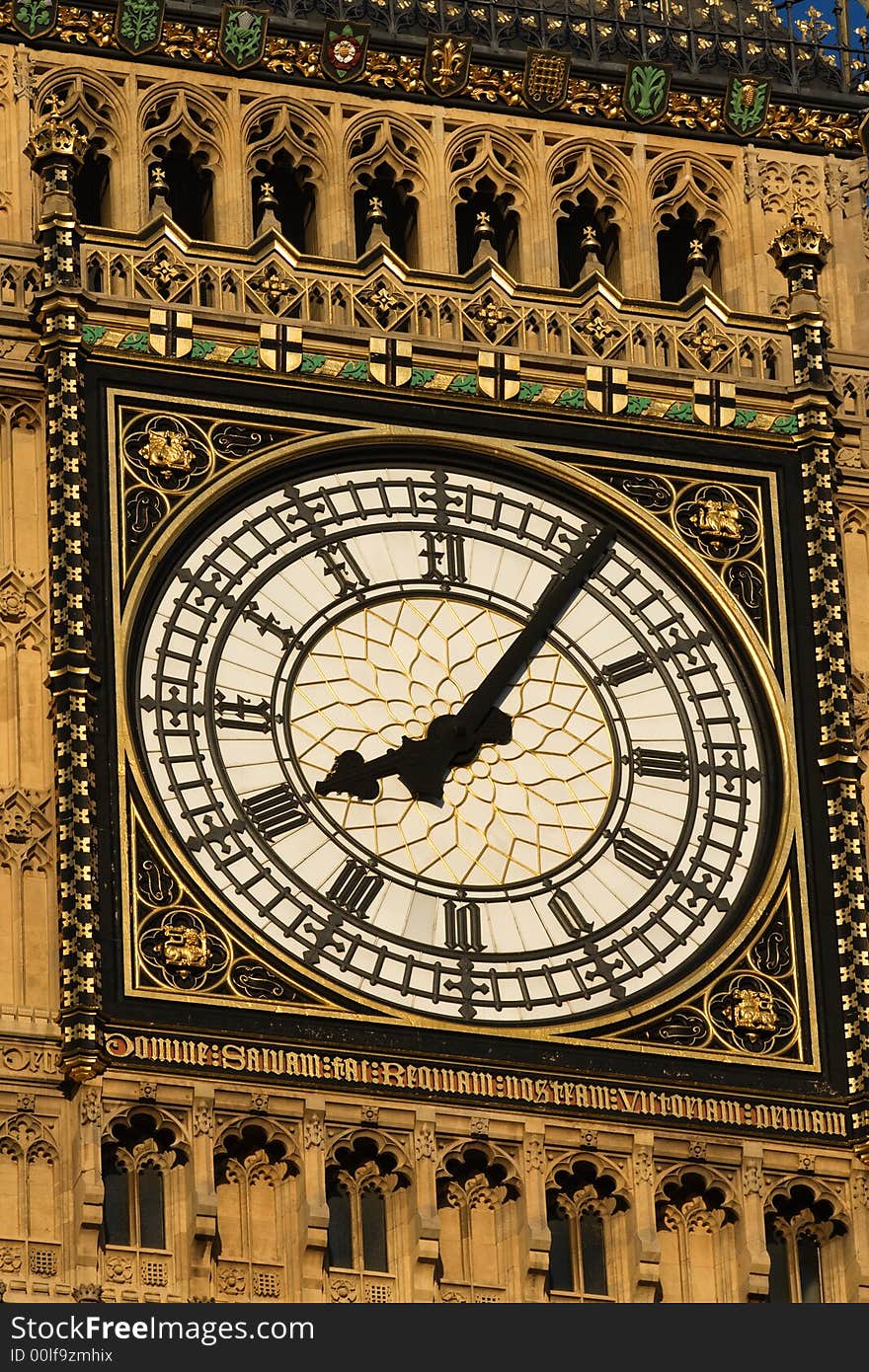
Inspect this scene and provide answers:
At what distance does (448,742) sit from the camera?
140 ft

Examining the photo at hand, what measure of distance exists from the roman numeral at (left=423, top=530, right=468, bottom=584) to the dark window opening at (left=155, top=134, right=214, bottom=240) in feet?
→ 7.25

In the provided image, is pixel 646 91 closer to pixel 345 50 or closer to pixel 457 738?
pixel 345 50

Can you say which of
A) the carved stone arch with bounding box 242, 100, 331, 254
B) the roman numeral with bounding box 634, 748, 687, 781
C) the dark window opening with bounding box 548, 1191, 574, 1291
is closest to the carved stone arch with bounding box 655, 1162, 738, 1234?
the dark window opening with bounding box 548, 1191, 574, 1291

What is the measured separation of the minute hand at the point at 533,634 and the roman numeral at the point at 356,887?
95cm

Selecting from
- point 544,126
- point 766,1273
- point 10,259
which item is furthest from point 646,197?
point 766,1273

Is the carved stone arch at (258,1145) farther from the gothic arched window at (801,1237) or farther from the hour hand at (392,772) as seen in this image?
the gothic arched window at (801,1237)

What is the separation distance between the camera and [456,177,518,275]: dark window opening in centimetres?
4491

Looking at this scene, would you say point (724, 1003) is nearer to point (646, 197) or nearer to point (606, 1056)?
point (606, 1056)

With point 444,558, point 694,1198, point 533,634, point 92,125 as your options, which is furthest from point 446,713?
point 92,125

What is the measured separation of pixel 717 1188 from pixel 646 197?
5.73 metres

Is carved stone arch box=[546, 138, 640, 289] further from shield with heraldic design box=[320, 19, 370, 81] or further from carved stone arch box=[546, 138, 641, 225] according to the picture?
shield with heraldic design box=[320, 19, 370, 81]

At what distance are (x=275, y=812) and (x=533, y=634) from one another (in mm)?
1666

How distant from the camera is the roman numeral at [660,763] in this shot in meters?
42.9

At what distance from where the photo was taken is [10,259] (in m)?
43.6
